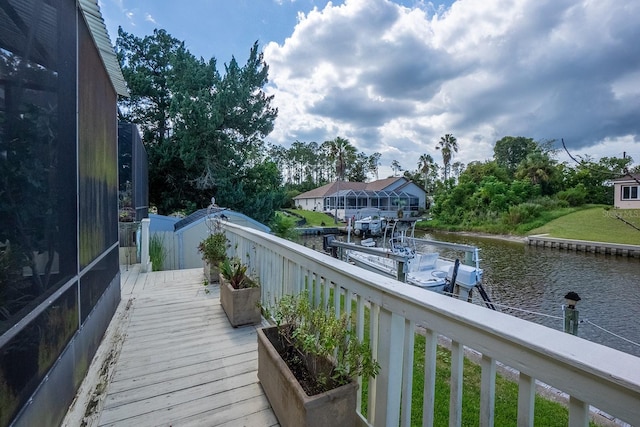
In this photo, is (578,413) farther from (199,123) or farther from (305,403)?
(199,123)

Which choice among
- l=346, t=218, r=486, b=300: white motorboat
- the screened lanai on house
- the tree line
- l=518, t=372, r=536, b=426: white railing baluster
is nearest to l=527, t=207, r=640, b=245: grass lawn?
the tree line

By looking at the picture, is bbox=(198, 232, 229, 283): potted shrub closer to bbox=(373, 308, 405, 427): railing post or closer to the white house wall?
bbox=(373, 308, 405, 427): railing post

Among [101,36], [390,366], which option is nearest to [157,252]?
[101,36]

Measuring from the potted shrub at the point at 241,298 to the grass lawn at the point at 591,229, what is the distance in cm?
2062

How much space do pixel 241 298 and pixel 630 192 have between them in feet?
100

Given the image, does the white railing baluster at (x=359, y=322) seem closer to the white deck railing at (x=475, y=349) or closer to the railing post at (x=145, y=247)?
the white deck railing at (x=475, y=349)

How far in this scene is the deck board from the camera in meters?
1.81

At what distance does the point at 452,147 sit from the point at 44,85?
45722mm

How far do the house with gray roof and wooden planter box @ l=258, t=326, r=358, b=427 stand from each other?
2816 cm

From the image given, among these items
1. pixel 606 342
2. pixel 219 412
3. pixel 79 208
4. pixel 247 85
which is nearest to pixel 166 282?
pixel 79 208

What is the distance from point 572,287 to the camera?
10.6 meters

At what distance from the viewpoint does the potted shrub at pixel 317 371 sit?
4.55ft

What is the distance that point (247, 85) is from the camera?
11961mm

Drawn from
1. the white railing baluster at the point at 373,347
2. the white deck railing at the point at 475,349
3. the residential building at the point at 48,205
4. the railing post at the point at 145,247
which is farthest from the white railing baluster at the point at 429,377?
the railing post at the point at 145,247
